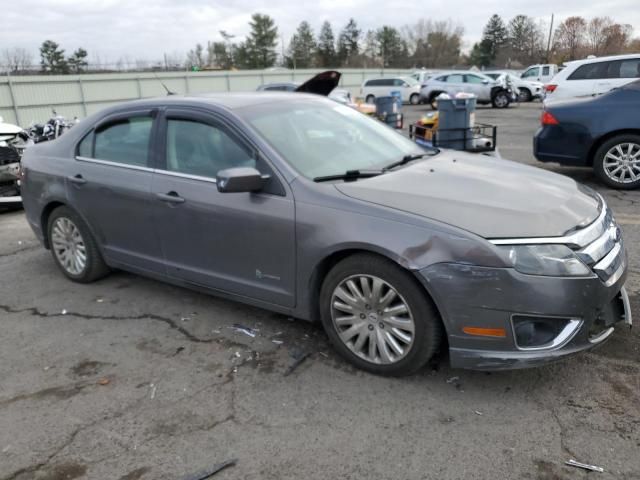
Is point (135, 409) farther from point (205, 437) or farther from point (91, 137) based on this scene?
point (91, 137)

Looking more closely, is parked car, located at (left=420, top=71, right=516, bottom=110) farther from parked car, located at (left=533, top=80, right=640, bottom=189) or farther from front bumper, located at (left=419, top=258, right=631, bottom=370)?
front bumper, located at (left=419, top=258, right=631, bottom=370)

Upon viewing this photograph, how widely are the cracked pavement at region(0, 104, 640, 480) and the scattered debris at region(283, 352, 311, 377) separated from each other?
3 centimetres

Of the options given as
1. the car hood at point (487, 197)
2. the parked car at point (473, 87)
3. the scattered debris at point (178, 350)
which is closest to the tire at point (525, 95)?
the parked car at point (473, 87)

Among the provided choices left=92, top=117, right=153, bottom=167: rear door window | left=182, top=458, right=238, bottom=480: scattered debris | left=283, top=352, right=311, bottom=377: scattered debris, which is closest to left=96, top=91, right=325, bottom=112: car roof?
left=92, top=117, right=153, bottom=167: rear door window

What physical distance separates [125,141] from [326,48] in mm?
88390

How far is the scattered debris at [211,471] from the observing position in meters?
2.51

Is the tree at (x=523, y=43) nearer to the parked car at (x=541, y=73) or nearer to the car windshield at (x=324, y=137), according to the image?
the parked car at (x=541, y=73)

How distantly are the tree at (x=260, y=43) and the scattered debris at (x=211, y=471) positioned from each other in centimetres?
7754

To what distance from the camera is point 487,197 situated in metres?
3.11

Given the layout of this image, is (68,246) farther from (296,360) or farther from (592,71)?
(592,71)

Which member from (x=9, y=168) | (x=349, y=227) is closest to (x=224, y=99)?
(x=349, y=227)

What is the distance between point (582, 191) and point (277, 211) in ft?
6.45

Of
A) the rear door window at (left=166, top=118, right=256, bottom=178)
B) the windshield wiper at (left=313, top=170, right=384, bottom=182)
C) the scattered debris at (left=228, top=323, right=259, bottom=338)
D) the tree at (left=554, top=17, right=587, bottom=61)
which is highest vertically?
the tree at (left=554, top=17, right=587, bottom=61)

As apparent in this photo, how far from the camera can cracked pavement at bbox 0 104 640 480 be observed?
8.41 feet
